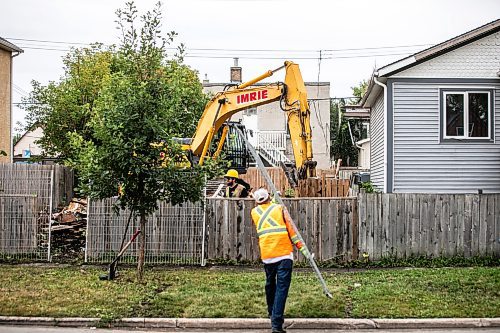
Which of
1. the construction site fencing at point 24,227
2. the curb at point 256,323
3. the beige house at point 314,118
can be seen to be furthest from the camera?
the beige house at point 314,118

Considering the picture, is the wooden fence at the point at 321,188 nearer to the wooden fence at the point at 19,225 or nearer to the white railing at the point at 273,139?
the wooden fence at the point at 19,225

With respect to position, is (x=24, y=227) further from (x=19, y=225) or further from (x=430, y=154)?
(x=430, y=154)

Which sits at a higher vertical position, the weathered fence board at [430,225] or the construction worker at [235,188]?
the construction worker at [235,188]

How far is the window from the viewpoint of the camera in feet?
57.4

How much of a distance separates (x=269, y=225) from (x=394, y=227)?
657cm

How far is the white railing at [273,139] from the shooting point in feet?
120

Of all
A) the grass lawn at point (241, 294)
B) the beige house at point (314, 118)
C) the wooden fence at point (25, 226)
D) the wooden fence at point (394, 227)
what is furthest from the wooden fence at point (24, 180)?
the beige house at point (314, 118)

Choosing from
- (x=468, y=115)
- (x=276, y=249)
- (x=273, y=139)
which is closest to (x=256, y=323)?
(x=276, y=249)

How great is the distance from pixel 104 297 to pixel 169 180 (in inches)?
101

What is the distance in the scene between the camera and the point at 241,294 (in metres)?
10.6

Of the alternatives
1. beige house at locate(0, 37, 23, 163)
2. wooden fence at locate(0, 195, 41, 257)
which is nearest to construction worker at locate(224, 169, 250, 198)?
wooden fence at locate(0, 195, 41, 257)

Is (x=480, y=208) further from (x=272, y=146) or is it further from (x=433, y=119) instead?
(x=272, y=146)

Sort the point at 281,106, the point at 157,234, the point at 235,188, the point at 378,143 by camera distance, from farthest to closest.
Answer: the point at 378,143 < the point at 281,106 < the point at 235,188 < the point at 157,234

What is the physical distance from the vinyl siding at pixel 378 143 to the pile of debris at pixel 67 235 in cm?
913
